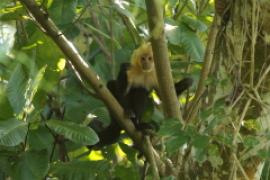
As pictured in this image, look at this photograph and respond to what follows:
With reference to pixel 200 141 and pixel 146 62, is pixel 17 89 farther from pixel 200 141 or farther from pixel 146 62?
pixel 146 62

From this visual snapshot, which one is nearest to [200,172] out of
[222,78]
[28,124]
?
[222,78]

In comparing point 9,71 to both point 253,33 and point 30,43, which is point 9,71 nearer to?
point 30,43

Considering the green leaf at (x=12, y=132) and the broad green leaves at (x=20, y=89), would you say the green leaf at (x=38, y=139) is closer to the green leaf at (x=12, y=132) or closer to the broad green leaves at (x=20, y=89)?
the broad green leaves at (x=20, y=89)

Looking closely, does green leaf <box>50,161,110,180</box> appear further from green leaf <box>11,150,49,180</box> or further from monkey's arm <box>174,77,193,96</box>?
monkey's arm <box>174,77,193,96</box>

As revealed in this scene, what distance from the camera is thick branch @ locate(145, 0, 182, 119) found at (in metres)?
2.87

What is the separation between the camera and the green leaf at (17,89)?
3133mm

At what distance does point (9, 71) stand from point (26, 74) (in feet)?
1.12

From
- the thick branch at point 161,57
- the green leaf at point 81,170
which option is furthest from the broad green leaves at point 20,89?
the thick branch at point 161,57

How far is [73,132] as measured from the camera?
9.82 feet

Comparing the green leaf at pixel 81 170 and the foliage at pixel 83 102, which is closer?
the foliage at pixel 83 102

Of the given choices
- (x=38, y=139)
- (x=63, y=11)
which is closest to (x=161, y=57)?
(x=38, y=139)

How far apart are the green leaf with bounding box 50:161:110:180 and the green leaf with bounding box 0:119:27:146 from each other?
50cm

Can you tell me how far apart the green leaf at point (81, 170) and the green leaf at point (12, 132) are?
50cm

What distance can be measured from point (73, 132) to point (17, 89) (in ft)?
1.29
